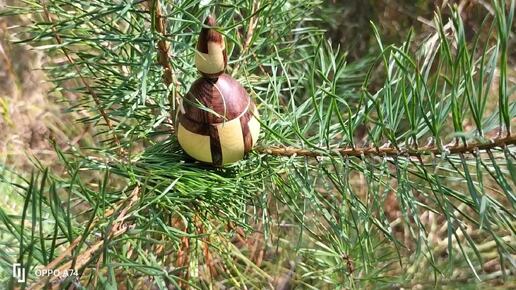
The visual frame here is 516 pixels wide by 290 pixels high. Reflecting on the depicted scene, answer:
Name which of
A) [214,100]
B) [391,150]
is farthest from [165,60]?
[391,150]

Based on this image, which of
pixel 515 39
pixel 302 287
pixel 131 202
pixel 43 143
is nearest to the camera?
pixel 131 202

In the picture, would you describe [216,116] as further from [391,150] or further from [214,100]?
[391,150]

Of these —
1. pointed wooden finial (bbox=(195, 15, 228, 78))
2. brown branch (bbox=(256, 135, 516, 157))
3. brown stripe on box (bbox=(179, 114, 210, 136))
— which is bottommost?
brown branch (bbox=(256, 135, 516, 157))

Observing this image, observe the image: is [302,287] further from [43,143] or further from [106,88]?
[43,143]

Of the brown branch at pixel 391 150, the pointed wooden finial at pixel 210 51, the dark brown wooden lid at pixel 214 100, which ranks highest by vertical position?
the pointed wooden finial at pixel 210 51

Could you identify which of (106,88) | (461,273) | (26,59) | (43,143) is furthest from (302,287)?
(26,59)
